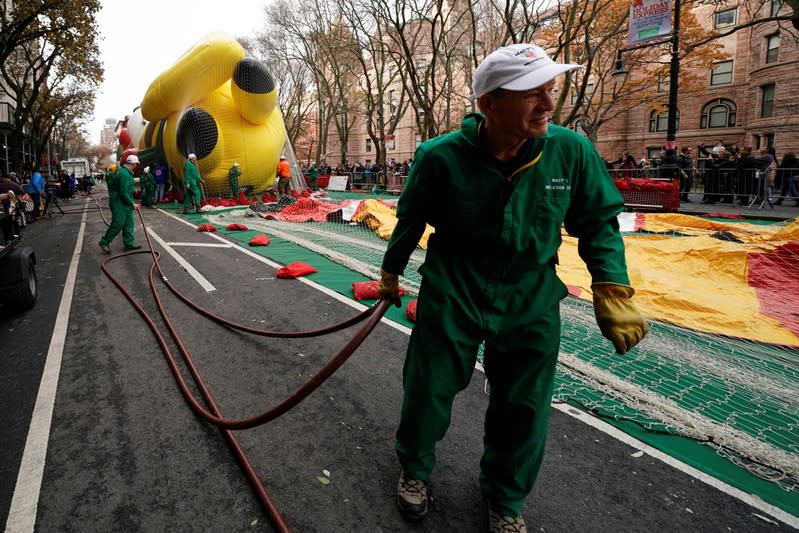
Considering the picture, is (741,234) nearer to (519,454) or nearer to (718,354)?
(718,354)

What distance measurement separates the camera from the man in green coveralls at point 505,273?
200cm

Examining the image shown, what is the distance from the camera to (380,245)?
9305mm

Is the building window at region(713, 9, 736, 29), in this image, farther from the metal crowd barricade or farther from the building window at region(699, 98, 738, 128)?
the metal crowd barricade

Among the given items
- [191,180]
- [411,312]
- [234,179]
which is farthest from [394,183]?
[411,312]

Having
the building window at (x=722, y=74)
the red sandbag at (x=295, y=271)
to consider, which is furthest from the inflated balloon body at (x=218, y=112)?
the building window at (x=722, y=74)

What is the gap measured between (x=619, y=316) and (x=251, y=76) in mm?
17471

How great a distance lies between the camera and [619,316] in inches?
A: 80.7

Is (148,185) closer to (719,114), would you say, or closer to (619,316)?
(619,316)

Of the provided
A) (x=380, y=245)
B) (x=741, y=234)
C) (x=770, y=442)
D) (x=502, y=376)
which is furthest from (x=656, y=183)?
(x=502, y=376)

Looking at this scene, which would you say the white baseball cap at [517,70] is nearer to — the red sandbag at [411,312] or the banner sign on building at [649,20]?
the red sandbag at [411,312]

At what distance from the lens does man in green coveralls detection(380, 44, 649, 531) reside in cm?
200

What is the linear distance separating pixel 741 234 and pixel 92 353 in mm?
9149

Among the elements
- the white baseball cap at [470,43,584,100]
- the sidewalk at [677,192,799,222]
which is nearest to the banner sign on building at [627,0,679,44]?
the sidewalk at [677,192,799,222]

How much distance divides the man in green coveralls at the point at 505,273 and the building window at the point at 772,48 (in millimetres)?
37036
